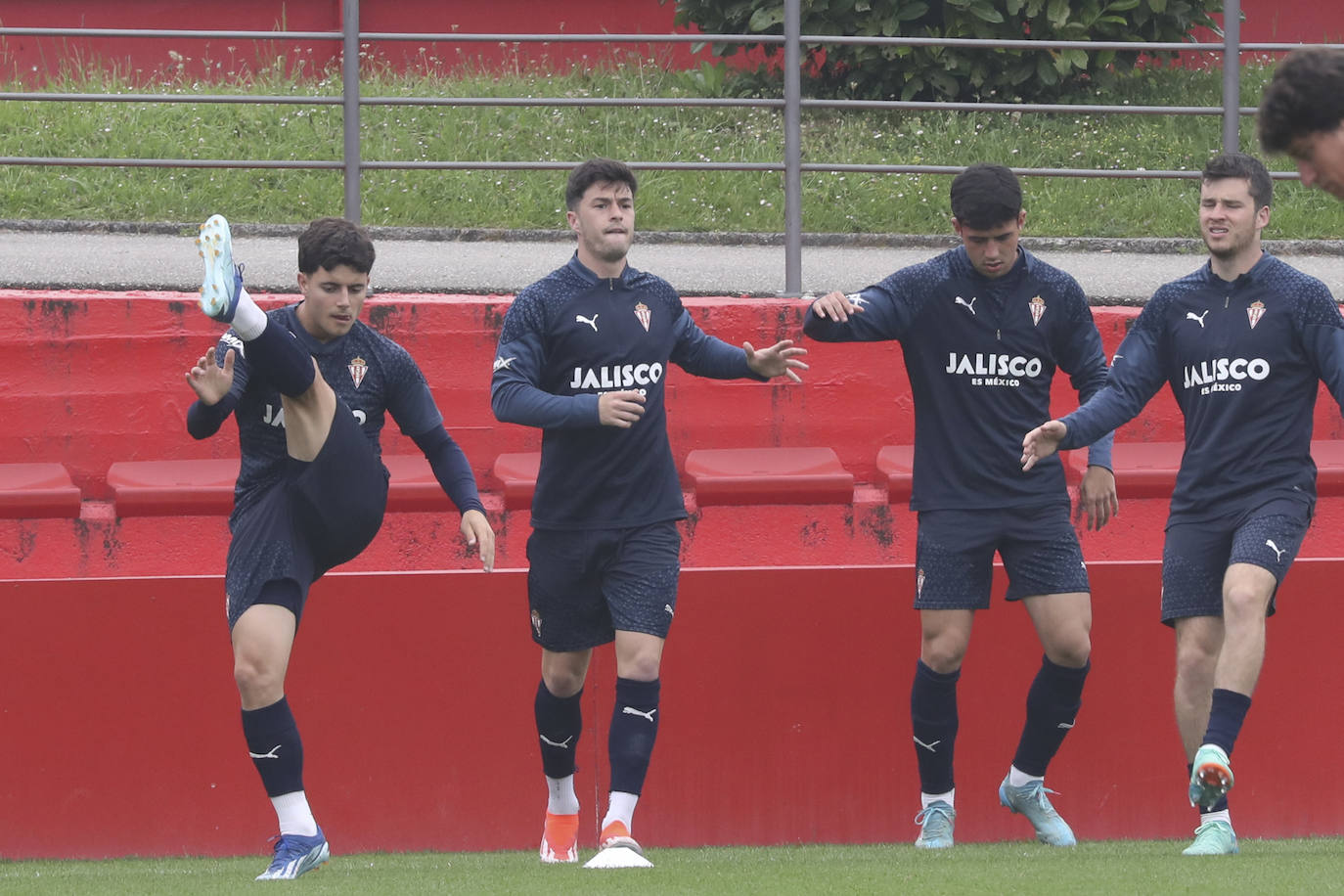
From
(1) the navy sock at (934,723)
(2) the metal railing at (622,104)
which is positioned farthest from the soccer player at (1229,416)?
(2) the metal railing at (622,104)

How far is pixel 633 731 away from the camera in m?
5.71

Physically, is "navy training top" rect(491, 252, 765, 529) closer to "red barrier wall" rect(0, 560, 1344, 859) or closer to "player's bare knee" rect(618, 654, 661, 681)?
"player's bare knee" rect(618, 654, 661, 681)

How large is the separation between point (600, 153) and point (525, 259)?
1447mm

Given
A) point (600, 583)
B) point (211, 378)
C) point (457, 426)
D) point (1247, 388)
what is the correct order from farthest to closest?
point (457, 426)
point (600, 583)
point (1247, 388)
point (211, 378)

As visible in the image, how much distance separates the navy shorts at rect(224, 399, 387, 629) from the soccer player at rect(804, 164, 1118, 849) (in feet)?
5.22

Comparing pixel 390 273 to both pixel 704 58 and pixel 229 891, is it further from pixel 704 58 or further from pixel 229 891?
pixel 229 891

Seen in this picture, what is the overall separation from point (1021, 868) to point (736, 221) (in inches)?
240

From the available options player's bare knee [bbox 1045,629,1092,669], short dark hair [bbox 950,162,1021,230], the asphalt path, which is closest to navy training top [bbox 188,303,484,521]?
short dark hair [bbox 950,162,1021,230]

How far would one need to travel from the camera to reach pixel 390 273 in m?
9.30

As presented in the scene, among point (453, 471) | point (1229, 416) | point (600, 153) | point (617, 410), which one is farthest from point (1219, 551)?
point (600, 153)

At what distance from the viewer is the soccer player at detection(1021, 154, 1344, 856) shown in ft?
19.1

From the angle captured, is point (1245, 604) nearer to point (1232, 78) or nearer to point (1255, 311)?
point (1255, 311)

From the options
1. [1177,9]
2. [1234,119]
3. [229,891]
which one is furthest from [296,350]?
[1177,9]

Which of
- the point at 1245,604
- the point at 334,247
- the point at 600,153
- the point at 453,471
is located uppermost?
the point at 600,153
